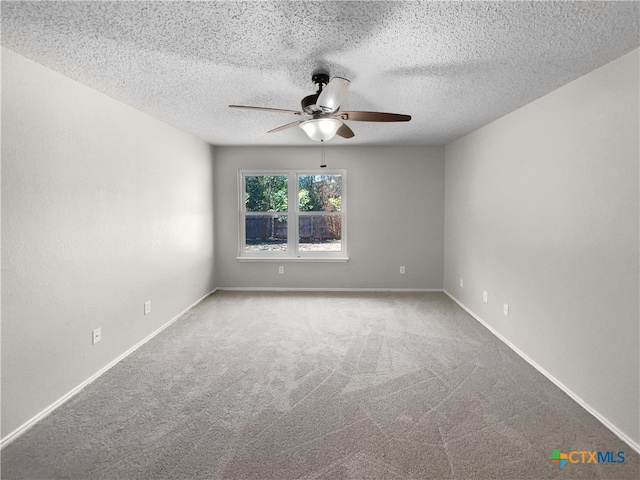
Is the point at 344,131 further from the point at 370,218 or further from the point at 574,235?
the point at 370,218

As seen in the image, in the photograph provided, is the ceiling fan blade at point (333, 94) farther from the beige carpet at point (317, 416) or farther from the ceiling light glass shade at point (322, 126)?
the beige carpet at point (317, 416)

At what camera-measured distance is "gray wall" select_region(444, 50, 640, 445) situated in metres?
1.91

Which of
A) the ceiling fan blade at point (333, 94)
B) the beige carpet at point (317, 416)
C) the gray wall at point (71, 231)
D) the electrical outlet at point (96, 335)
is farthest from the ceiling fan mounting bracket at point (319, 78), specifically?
the electrical outlet at point (96, 335)

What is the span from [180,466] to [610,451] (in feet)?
7.54

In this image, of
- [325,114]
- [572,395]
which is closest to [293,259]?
[325,114]

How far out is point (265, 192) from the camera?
205 inches

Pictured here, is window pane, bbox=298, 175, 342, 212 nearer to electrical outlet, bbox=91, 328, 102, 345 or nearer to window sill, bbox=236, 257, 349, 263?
window sill, bbox=236, 257, 349, 263

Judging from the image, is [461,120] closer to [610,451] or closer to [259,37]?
[259,37]

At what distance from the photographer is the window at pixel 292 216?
520 cm

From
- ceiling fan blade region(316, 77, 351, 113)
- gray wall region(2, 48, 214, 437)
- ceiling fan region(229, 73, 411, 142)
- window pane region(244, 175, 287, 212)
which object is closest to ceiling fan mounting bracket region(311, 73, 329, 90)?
ceiling fan region(229, 73, 411, 142)

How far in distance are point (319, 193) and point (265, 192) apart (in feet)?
2.85

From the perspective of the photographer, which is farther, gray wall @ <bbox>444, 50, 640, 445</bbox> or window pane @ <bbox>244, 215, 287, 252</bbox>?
window pane @ <bbox>244, 215, 287, 252</bbox>

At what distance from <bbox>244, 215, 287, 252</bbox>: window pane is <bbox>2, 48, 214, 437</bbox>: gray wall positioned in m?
1.68

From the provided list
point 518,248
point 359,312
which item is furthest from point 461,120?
point 359,312
